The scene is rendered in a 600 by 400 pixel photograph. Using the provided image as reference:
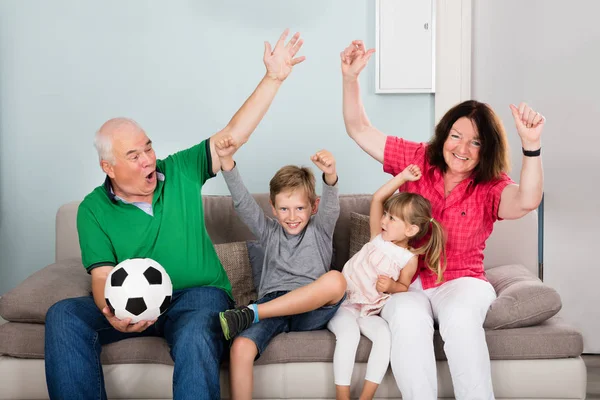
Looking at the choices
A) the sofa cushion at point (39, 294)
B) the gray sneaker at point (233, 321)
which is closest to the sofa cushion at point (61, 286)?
the sofa cushion at point (39, 294)

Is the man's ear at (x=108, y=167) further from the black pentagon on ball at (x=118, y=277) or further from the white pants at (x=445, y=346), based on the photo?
the white pants at (x=445, y=346)

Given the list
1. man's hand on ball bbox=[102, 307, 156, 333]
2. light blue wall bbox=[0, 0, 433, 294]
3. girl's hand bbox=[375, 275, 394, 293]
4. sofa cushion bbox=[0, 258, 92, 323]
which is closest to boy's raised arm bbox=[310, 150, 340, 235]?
girl's hand bbox=[375, 275, 394, 293]

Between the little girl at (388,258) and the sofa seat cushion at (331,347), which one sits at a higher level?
the little girl at (388,258)

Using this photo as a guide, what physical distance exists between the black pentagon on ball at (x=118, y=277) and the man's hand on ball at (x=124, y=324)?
105mm

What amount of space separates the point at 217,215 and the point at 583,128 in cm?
182

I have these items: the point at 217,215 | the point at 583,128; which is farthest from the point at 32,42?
the point at 583,128

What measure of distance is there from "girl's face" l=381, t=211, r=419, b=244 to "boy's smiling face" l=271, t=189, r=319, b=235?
0.28 m

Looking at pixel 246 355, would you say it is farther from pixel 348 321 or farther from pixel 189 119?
pixel 189 119

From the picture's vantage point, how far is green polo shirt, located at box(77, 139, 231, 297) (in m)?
2.43

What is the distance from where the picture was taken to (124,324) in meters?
2.23

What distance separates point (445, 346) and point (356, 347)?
285 mm

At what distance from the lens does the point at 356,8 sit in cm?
369

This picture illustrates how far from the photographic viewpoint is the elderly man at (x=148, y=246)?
219 centimetres

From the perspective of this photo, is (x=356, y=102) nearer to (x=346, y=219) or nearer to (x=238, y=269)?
(x=346, y=219)
